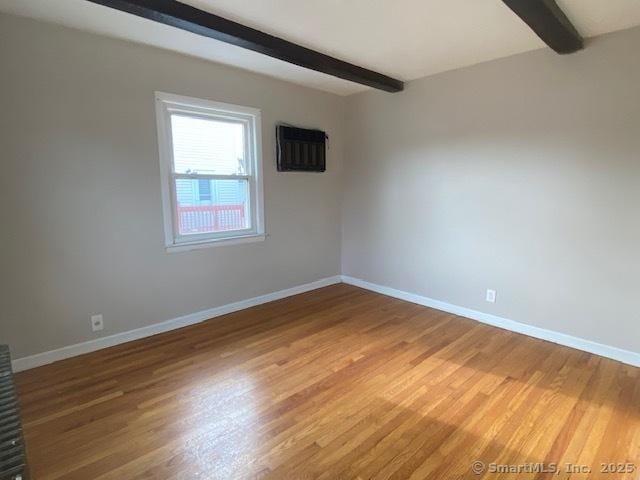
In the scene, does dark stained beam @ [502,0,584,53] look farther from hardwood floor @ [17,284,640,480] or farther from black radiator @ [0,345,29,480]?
black radiator @ [0,345,29,480]

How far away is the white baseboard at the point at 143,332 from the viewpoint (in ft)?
8.52

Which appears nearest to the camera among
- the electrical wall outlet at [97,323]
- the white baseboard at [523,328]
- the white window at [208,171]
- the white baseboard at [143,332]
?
the white baseboard at [143,332]

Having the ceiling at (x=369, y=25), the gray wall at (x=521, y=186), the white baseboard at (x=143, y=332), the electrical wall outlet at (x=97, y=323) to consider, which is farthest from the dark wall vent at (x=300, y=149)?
the electrical wall outlet at (x=97, y=323)

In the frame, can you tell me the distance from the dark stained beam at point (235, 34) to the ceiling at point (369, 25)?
0.06m

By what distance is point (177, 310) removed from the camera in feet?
10.9

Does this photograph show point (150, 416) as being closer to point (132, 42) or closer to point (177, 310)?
point (177, 310)

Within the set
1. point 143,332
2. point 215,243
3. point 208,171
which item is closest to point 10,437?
point 143,332

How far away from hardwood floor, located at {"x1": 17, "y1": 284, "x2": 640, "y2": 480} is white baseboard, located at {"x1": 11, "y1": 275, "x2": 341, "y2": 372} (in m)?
0.08

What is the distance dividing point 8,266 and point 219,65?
239cm

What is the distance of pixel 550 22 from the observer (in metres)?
2.19

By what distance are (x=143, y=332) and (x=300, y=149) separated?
2.50m

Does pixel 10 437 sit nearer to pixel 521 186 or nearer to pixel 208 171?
pixel 208 171

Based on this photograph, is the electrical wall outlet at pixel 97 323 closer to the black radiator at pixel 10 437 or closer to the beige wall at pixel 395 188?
the beige wall at pixel 395 188

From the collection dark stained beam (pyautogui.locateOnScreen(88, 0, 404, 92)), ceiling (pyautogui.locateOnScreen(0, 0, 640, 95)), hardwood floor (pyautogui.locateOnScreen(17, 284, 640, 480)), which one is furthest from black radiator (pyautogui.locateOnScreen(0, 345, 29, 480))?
ceiling (pyautogui.locateOnScreen(0, 0, 640, 95))
